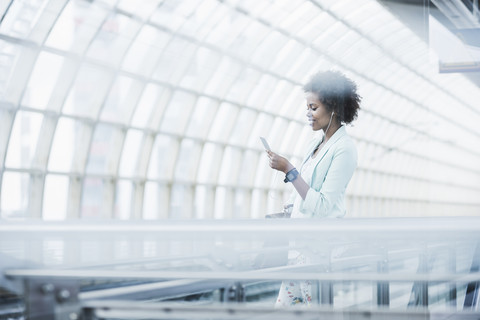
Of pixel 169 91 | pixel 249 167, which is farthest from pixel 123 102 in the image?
pixel 249 167

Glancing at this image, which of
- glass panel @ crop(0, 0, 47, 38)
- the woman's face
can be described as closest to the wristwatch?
the woman's face

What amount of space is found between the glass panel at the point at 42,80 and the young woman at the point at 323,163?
11.0 m

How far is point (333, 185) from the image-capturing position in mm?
2756

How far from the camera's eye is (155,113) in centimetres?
1655

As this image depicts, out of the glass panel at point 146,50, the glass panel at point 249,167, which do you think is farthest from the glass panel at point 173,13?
the glass panel at point 249,167

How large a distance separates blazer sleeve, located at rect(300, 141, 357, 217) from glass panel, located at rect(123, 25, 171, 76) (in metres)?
12.6

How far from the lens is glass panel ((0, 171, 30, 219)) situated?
44.2 feet

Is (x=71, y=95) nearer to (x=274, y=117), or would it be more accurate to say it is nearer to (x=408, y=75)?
(x=274, y=117)

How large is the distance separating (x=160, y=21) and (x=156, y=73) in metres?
1.57

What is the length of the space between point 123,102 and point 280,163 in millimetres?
13535

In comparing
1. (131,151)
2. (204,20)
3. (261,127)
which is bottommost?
(131,151)

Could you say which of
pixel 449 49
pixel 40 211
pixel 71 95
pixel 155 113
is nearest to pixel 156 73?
pixel 155 113

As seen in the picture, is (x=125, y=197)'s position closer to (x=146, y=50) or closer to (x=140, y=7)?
(x=146, y=50)

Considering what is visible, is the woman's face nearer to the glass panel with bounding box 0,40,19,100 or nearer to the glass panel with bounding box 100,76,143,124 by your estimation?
the glass panel with bounding box 0,40,19,100
